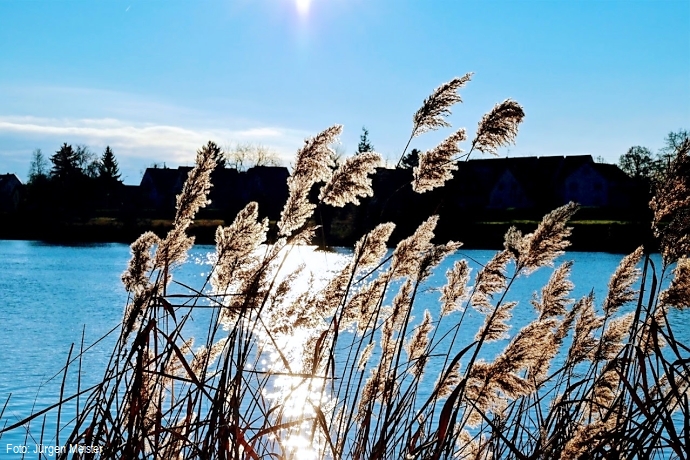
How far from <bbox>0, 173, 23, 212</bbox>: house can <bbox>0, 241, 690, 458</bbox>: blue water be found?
141 ft

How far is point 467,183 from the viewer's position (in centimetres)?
6053

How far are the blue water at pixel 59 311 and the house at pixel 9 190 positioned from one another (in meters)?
42.9

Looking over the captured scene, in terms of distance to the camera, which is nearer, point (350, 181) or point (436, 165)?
point (350, 181)

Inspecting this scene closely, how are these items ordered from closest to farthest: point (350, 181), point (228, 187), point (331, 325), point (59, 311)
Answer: point (350, 181)
point (331, 325)
point (59, 311)
point (228, 187)

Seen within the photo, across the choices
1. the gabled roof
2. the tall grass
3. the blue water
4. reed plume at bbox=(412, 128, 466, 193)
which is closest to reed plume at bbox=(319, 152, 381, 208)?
the tall grass

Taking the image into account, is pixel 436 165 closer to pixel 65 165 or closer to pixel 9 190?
pixel 65 165

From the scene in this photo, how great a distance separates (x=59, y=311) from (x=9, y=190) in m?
78.0

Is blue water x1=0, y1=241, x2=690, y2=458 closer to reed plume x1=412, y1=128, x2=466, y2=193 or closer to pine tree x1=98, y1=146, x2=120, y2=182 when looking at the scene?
reed plume x1=412, y1=128, x2=466, y2=193

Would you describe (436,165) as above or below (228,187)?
below

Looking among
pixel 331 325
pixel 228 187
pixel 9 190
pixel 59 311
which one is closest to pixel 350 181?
pixel 331 325

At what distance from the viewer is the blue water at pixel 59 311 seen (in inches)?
500

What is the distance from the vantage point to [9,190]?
308ft

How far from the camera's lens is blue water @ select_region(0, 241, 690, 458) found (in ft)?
41.6

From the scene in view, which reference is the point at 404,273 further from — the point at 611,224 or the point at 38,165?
the point at 38,165
